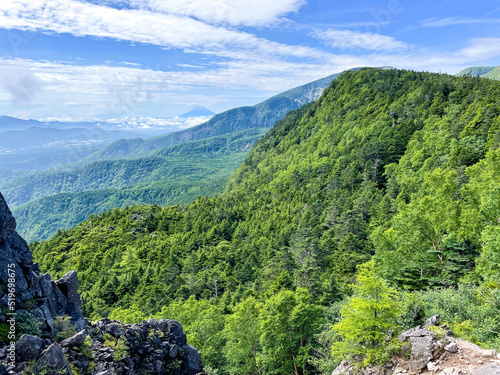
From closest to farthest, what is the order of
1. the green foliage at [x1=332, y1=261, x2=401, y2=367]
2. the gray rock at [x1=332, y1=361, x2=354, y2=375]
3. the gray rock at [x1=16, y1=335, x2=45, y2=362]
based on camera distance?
the gray rock at [x1=16, y1=335, x2=45, y2=362] < the green foliage at [x1=332, y1=261, x2=401, y2=367] < the gray rock at [x1=332, y1=361, x2=354, y2=375]

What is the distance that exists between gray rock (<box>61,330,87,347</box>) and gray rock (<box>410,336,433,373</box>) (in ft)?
70.8

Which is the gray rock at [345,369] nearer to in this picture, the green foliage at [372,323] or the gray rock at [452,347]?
the green foliage at [372,323]

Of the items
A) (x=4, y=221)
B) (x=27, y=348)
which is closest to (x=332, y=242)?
(x=27, y=348)

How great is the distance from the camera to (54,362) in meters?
16.0

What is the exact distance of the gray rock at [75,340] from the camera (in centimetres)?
1862

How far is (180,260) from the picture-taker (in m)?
88.7

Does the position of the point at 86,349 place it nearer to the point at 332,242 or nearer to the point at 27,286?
the point at 27,286

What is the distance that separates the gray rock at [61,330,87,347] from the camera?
18.6 m

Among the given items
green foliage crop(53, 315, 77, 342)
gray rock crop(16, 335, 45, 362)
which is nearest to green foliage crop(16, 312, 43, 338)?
gray rock crop(16, 335, 45, 362)

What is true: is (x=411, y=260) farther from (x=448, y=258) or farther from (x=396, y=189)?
(x=396, y=189)

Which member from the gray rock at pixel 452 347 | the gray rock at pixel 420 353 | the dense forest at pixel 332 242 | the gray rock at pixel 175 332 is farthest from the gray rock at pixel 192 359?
the gray rock at pixel 452 347

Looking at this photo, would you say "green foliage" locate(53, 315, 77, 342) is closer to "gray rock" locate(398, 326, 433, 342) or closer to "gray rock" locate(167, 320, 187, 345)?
"gray rock" locate(167, 320, 187, 345)

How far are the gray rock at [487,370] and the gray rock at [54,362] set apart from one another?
21.7 m

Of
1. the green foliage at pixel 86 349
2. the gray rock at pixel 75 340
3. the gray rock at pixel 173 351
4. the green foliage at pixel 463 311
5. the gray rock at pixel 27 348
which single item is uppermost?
the green foliage at pixel 463 311
